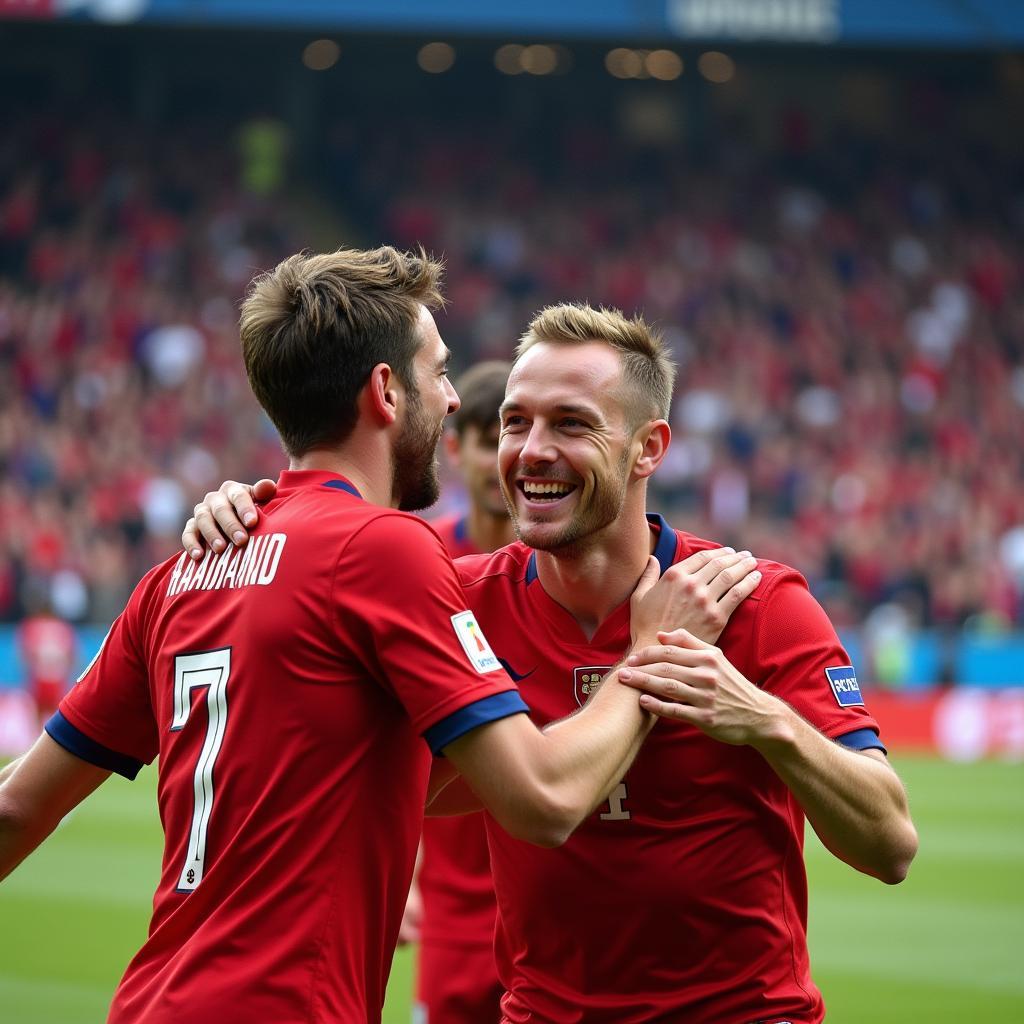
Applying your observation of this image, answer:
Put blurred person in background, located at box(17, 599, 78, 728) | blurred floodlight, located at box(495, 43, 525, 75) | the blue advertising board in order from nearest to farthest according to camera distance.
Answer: blurred person in background, located at box(17, 599, 78, 728), the blue advertising board, blurred floodlight, located at box(495, 43, 525, 75)

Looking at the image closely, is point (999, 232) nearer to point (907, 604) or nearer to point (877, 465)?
point (877, 465)

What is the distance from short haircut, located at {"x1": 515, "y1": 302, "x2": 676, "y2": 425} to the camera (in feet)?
12.7

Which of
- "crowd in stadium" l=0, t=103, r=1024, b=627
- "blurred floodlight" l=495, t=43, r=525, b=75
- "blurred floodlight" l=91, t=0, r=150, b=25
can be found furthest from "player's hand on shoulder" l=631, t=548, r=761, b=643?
"blurred floodlight" l=495, t=43, r=525, b=75

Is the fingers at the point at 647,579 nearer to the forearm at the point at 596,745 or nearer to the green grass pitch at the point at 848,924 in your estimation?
the forearm at the point at 596,745

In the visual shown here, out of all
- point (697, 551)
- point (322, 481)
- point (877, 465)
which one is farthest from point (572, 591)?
point (877, 465)

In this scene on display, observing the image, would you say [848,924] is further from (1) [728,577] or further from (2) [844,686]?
(1) [728,577]

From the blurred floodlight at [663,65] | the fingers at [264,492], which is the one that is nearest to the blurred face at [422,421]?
the fingers at [264,492]

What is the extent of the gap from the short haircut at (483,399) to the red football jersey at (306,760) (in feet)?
9.55

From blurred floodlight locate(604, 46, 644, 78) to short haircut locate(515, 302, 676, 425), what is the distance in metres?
25.5

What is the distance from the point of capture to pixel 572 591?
3.80 metres

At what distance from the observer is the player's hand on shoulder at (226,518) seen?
3.21m

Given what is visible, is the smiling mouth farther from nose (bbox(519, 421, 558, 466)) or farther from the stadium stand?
the stadium stand

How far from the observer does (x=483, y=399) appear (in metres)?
5.99

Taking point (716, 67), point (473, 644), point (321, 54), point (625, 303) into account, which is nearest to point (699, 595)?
point (473, 644)
